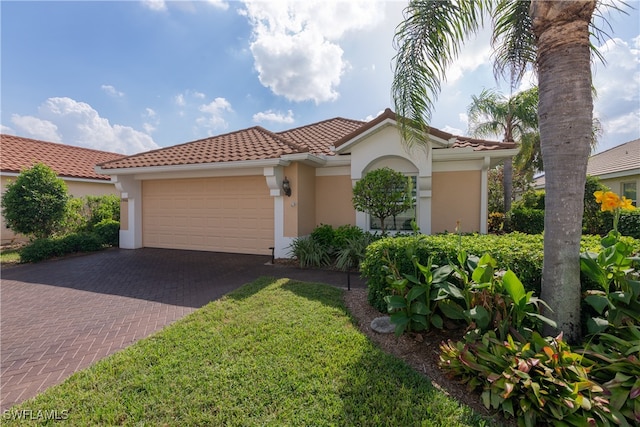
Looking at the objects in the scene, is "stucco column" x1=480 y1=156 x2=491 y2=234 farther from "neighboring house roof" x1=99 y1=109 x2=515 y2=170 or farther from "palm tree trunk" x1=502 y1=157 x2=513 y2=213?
"palm tree trunk" x1=502 y1=157 x2=513 y2=213

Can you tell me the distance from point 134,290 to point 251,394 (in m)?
5.04

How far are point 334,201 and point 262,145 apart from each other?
3.32 m

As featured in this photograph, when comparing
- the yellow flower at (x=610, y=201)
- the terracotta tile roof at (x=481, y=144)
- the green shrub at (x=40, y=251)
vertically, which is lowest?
the green shrub at (x=40, y=251)

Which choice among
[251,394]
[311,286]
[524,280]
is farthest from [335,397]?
[311,286]

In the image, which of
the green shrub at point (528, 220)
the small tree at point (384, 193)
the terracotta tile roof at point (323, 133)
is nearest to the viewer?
the small tree at point (384, 193)

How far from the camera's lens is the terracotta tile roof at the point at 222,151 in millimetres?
9195

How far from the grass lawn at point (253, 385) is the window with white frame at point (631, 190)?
19402mm

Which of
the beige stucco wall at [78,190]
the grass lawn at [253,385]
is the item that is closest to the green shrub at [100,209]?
the beige stucco wall at [78,190]

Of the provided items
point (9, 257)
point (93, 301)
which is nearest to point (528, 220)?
point (93, 301)

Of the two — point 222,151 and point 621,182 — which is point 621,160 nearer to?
point 621,182

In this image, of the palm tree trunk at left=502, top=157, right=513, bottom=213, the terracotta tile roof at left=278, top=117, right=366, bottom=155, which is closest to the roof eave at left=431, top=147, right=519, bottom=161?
the terracotta tile roof at left=278, top=117, right=366, bottom=155

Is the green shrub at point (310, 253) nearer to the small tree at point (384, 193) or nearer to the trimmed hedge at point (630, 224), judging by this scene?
the small tree at point (384, 193)

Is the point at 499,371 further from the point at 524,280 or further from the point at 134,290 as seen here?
the point at 134,290

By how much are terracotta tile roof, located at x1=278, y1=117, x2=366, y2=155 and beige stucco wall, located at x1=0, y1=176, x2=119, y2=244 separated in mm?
11783
